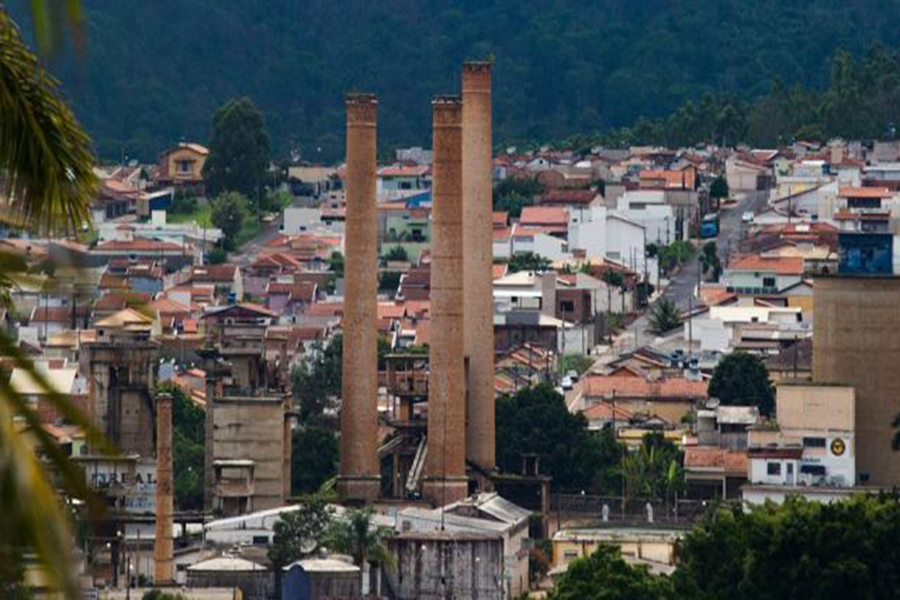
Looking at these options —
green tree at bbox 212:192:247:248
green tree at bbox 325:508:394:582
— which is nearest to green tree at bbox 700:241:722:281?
green tree at bbox 212:192:247:248

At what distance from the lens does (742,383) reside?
52.6 m

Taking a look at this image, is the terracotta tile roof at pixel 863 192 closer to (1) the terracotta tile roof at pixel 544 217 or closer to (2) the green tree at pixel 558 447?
(1) the terracotta tile roof at pixel 544 217

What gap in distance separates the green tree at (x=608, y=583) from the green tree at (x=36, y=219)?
2669cm

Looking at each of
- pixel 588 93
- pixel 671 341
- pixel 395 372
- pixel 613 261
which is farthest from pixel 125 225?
pixel 588 93

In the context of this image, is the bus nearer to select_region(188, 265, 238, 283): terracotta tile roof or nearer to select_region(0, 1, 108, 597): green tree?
select_region(188, 265, 238, 283): terracotta tile roof

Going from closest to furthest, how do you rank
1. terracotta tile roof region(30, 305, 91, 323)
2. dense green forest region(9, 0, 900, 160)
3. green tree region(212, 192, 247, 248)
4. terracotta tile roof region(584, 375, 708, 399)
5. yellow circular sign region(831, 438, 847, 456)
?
yellow circular sign region(831, 438, 847, 456)
terracotta tile roof region(584, 375, 708, 399)
terracotta tile roof region(30, 305, 91, 323)
green tree region(212, 192, 247, 248)
dense green forest region(9, 0, 900, 160)

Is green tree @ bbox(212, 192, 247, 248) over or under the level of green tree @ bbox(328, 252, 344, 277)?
over

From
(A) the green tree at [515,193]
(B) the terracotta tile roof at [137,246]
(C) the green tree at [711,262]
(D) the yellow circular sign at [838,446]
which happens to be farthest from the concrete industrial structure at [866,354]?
(A) the green tree at [515,193]

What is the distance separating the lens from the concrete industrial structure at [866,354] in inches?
1772

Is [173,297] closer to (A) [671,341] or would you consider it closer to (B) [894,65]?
(A) [671,341]

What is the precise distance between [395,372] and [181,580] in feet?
39.3

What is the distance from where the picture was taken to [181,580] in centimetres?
3575

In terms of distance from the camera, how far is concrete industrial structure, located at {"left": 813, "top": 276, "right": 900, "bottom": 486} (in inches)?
1772

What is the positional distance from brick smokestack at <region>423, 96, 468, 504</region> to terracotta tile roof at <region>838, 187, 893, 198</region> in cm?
3695
